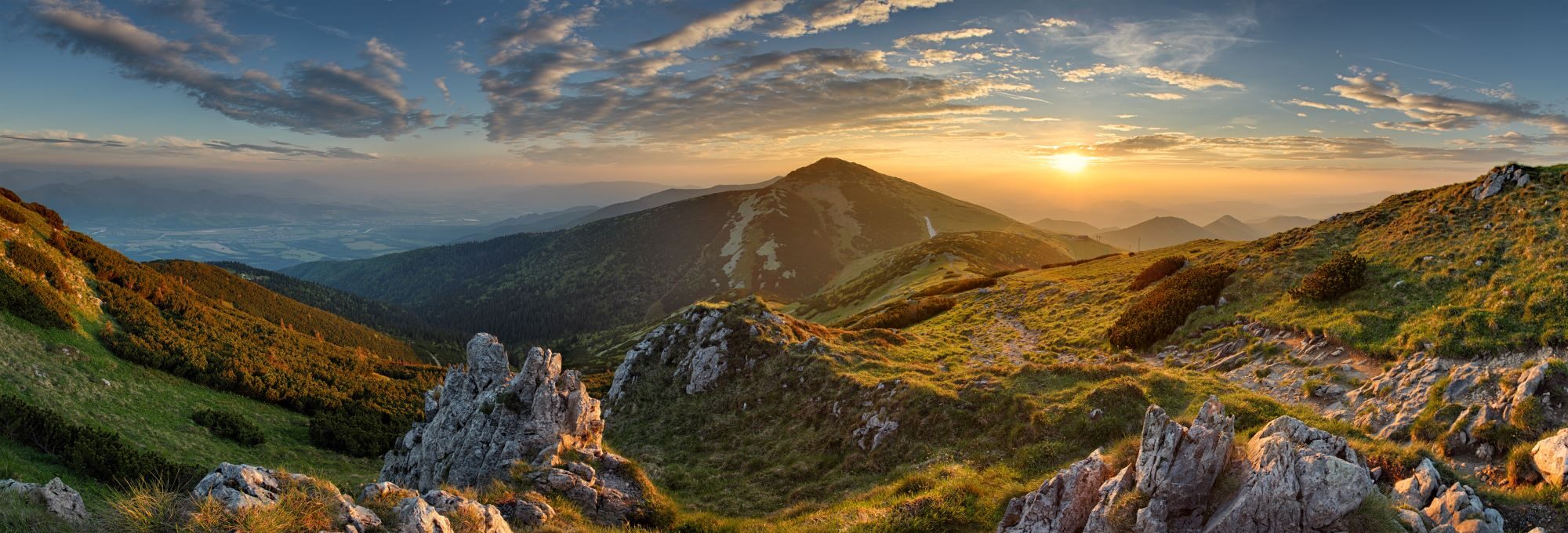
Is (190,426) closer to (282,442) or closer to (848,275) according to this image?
(282,442)

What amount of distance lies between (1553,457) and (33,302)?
2521 inches

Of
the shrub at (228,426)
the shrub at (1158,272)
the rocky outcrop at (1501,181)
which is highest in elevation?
A: the rocky outcrop at (1501,181)

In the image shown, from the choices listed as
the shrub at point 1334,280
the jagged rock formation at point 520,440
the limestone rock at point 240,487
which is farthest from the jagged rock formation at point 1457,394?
the limestone rock at point 240,487

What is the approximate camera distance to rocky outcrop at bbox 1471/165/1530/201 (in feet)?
104

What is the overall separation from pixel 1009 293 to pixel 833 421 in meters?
35.0

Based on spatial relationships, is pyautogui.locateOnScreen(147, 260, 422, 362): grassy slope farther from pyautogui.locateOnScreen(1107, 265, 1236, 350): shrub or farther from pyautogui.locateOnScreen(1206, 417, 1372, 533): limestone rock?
pyautogui.locateOnScreen(1206, 417, 1372, 533): limestone rock

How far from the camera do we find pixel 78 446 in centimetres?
2006

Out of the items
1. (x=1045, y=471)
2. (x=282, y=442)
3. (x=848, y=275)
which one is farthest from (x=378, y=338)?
(x=1045, y=471)

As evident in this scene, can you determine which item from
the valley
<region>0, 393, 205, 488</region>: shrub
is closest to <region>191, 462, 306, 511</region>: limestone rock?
the valley

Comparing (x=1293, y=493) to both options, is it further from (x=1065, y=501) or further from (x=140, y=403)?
(x=140, y=403)

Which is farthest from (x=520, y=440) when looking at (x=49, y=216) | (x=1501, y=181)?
(x=49, y=216)

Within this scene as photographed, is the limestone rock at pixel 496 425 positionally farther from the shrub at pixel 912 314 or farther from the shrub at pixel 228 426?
the shrub at pixel 912 314

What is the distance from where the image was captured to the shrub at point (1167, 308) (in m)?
32.3

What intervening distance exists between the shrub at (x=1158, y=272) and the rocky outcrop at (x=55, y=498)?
52503 mm
